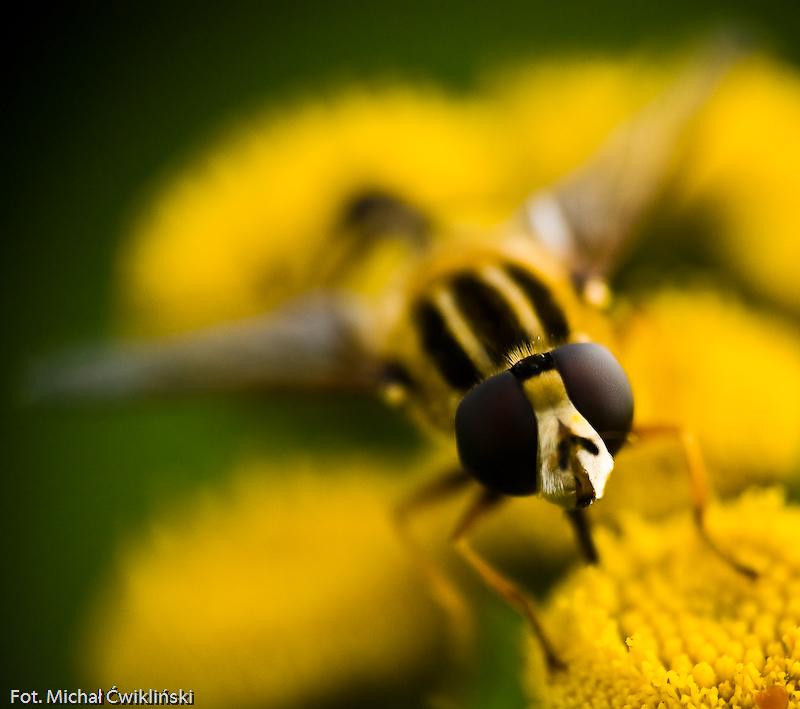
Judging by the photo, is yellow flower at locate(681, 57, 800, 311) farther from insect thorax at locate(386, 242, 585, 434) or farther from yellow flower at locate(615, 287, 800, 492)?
insect thorax at locate(386, 242, 585, 434)

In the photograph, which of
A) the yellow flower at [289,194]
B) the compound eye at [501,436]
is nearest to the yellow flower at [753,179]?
the yellow flower at [289,194]

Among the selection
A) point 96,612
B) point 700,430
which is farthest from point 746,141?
point 96,612

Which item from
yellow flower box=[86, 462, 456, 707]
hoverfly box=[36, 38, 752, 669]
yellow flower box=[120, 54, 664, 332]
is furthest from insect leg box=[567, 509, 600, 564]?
yellow flower box=[120, 54, 664, 332]

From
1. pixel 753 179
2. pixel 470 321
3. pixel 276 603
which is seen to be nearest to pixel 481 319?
pixel 470 321

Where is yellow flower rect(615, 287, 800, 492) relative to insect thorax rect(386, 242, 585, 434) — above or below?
below

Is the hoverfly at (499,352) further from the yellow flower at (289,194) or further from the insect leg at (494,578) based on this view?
the yellow flower at (289,194)

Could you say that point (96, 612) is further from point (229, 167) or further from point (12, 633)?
point (229, 167)
